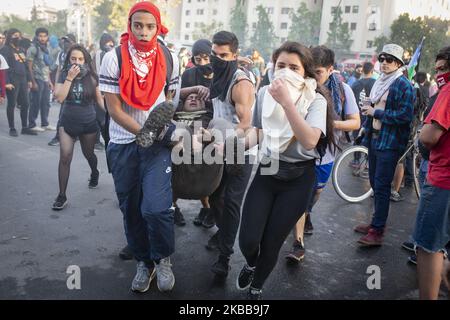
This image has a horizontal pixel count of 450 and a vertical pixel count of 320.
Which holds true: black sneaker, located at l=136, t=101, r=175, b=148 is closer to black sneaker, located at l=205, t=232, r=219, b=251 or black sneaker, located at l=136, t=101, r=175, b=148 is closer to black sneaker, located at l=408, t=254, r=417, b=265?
black sneaker, located at l=205, t=232, r=219, b=251

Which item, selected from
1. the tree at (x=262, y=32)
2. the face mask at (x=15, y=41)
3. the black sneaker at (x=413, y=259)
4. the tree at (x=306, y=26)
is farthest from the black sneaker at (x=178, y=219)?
the tree at (x=262, y=32)

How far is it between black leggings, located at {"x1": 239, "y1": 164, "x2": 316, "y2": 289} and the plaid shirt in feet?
5.49

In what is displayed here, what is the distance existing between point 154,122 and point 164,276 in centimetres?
127

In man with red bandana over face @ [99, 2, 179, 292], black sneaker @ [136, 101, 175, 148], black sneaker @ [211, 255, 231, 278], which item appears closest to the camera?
black sneaker @ [136, 101, 175, 148]

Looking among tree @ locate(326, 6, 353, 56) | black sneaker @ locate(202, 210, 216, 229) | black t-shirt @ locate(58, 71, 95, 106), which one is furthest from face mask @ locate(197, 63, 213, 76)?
tree @ locate(326, 6, 353, 56)

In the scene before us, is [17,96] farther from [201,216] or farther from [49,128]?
[201,216]

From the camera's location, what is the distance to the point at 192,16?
8106 cm

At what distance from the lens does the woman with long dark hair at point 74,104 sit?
182 inches

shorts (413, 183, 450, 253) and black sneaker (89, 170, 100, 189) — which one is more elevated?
shorts (413, 183, 450, 253)

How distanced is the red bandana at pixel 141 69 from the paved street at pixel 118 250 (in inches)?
60.3

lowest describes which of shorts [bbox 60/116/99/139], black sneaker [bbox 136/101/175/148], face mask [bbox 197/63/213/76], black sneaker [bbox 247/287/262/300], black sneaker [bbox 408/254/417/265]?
black sneaker [bbox 408/254/417/265]

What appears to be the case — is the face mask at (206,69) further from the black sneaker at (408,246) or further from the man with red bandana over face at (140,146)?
the black sneaker at (408,246)

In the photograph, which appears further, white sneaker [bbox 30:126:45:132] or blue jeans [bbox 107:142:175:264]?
white sneaker [bbox 30:126:45:132]

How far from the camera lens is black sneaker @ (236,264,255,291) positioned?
3100 mm
